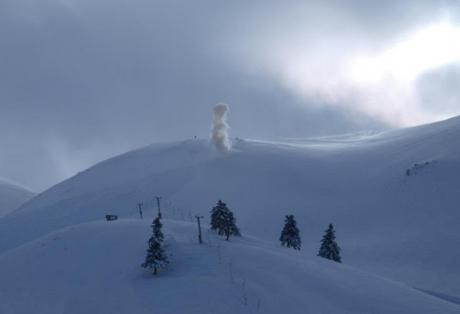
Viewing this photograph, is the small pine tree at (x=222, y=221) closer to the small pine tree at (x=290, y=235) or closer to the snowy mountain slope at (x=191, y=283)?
the snowy mountain slope at (x=191, y=283)

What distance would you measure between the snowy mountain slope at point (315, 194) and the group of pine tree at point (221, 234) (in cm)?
1259

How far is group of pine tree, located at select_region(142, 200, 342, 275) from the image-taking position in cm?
3862

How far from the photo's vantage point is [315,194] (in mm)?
106000

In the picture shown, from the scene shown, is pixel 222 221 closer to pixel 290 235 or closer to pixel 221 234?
pixel 221 234

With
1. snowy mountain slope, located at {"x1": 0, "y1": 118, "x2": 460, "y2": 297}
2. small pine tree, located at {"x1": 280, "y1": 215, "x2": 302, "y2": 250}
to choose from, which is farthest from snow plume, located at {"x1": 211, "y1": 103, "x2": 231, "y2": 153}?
small pine tree, located at {"x1": 280, "y1": 215, "x2": 302, "y2": 250}

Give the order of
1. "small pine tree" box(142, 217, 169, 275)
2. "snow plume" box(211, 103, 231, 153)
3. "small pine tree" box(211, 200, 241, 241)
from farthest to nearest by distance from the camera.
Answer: "snow plume" box(211, 103, 231, 153)
"small pine tree" box(211, 200, 241, 241)
"small pine tree" box(142, 217, 169, 275)

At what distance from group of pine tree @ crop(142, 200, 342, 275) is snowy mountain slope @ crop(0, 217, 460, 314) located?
104cm

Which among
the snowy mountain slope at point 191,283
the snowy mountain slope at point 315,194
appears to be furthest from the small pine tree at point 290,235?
the snowy mountain slope at point 315,194

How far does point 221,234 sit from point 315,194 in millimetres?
59654

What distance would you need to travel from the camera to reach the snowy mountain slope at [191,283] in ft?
114

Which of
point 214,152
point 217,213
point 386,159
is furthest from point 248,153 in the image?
point 217,213

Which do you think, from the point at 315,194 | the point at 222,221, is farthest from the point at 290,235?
the point at 315,194

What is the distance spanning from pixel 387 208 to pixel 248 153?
147 feet

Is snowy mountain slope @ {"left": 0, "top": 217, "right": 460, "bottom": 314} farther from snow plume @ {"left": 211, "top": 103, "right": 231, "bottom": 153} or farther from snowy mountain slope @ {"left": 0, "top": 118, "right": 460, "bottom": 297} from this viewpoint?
snow plume @ {"left": 211, "top": 103, "right": 231, "bottom": 153}
